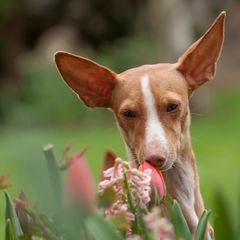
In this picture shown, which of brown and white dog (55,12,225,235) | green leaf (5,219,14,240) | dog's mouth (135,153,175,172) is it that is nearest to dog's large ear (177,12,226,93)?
brown and white dog (55,12,225,235)

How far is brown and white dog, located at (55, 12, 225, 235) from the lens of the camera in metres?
3.62

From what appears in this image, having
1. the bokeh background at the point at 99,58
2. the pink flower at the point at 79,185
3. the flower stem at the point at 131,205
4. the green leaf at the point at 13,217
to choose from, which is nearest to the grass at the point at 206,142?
the bokeh background at the point at 99,58

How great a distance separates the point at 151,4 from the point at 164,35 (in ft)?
2.33

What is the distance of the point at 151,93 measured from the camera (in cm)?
373

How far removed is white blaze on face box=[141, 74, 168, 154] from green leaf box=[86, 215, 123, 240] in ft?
3.36

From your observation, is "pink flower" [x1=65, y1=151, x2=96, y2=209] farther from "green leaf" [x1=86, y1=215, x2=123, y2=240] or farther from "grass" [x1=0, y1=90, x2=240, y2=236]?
"grass" [x1=0, y1=90, x2=240, y2=236]

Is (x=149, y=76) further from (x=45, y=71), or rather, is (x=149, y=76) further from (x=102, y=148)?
(x=45, y=71)

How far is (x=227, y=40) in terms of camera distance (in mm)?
22438

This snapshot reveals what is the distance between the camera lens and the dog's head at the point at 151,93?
3.62 metres

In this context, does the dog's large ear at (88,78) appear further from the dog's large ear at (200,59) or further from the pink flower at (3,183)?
the pink flower at (3,183)

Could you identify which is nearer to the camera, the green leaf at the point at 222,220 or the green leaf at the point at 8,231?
the green leaf at the point at 222,220

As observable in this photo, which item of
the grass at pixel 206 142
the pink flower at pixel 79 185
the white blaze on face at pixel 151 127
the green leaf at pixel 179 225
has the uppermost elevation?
the pink flower at pixel 79 185

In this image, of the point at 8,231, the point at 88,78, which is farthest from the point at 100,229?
the point at 88,78

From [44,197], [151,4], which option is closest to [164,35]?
[151,4]
